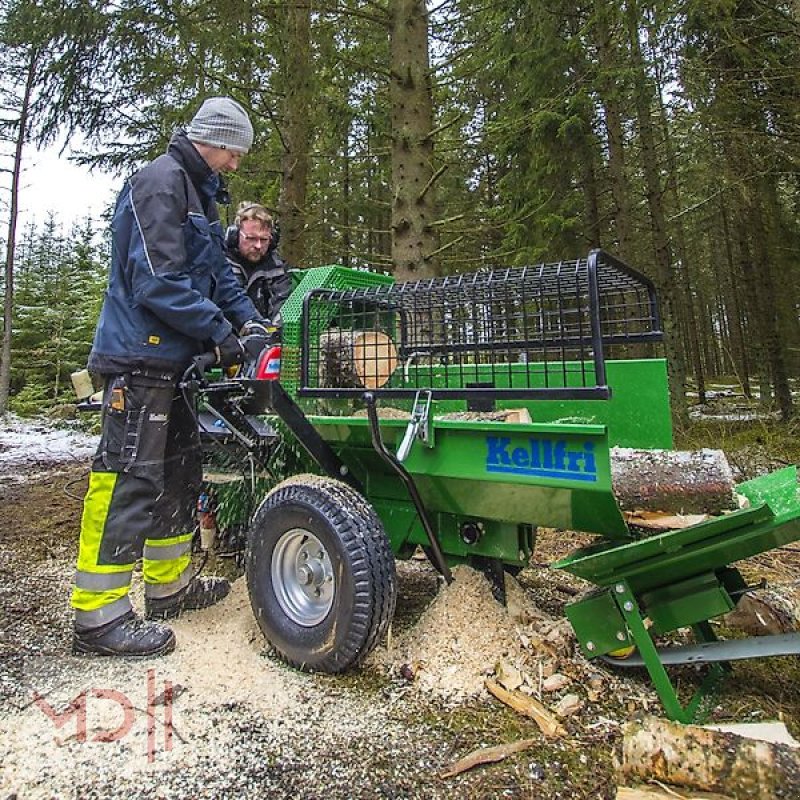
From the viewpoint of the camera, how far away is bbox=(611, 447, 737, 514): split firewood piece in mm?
2711

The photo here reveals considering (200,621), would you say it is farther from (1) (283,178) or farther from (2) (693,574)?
(1) (283,178)

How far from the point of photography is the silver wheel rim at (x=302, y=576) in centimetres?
239

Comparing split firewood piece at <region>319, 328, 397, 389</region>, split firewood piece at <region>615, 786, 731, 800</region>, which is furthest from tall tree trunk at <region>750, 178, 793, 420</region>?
split firewood piece at <region>615, 786, 731, 800</region>

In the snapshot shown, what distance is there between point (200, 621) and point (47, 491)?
4.47m

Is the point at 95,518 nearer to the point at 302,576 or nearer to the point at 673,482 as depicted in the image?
the point at 302,576

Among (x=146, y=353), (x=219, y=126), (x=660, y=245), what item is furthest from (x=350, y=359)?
(x=660, y=245)

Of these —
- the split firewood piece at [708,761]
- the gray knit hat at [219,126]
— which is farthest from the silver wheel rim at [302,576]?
the gray knit hat at [219,126]

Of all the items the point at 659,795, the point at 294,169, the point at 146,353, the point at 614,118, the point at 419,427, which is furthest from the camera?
the point at 614,118

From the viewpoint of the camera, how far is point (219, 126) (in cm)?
276

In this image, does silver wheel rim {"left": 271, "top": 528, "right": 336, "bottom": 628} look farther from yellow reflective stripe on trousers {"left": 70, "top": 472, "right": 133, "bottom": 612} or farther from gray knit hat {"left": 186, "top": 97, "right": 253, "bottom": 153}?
gray knit hat {"left": 186, "top": 97, "right": 253, "bottom": 153}

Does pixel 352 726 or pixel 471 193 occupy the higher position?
pixel 471 193

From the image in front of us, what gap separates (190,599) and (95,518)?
712 millimetres

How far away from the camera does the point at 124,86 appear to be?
6.58 meters

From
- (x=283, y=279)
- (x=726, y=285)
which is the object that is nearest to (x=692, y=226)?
(x=726, y=285)
